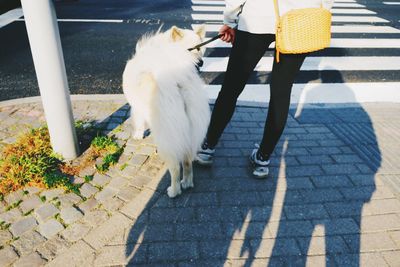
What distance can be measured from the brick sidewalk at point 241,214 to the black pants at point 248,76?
1.72ft

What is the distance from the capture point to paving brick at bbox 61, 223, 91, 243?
8.82ft

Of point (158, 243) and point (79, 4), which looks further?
point (79, 4)

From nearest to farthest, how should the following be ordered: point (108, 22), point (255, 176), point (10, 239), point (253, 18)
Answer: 1. point (10, 239)
2. point (253, 18)
3. point (255, 176)
4. point (108, 22)

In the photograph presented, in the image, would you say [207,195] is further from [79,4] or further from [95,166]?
[79,4]

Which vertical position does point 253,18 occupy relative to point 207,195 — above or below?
above

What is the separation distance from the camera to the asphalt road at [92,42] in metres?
5.47

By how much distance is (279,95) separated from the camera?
3.11 m

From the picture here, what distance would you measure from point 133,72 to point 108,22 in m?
6.59

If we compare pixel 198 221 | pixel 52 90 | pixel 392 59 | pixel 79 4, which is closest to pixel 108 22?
pixel 79 4

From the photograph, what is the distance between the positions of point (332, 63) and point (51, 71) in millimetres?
5392

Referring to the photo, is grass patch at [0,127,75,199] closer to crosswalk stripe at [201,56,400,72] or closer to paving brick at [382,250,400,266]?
paving brick at [382,250,400,266]

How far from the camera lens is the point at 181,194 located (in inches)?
127

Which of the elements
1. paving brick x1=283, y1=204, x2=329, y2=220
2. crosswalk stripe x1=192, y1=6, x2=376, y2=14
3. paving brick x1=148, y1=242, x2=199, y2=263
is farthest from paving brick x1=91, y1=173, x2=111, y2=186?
crosswalk stripe x1=192, y1=6, x2=376, y2=14

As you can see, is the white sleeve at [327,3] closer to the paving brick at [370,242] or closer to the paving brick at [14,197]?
the paving brick at [370,242]
